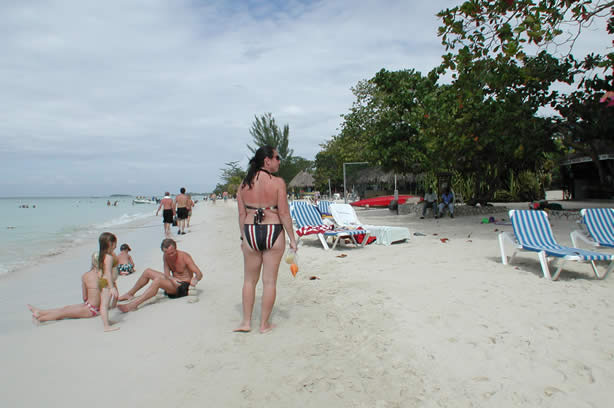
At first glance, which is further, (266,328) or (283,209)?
(266,328)

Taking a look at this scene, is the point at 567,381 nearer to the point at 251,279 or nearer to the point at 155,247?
the point at 251,279

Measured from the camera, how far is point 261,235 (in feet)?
10.5

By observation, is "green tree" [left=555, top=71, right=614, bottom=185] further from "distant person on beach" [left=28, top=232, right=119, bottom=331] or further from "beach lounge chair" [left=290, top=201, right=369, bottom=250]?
"distant person on beach" [left=28, top=232, right=119, bottom=331]

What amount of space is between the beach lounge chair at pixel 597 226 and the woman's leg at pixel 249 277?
5083 millimetres

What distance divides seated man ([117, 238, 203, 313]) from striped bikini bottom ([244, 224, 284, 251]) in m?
1.61

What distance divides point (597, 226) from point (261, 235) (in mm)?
5404

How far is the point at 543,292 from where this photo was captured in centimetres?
429

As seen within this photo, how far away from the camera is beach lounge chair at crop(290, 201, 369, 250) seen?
25.1 ft

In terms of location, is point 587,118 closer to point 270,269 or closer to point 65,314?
point 270,269

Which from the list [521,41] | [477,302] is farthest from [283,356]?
[521,41]

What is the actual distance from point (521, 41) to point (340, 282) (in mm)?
5876

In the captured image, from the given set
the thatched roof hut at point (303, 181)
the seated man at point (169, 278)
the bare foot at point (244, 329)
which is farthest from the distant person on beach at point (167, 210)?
the thatched roof hut at point (303, 181)

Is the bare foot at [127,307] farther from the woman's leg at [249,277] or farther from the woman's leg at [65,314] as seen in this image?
the woman's leg at [249,277]

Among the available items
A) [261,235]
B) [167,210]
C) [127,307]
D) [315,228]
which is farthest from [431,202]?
[261,235]
